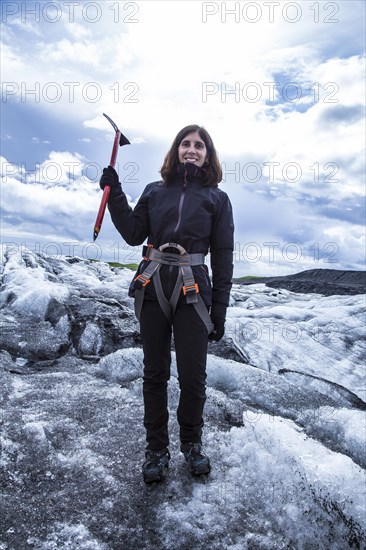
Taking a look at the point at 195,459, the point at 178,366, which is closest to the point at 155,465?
the point at 195,459

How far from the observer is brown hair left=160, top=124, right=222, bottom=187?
4623 mm

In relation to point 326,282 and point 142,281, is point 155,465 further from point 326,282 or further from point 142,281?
point 326,282

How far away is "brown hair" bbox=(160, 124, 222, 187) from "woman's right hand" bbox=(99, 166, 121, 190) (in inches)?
22.6

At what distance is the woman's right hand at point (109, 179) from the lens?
14.5 feet

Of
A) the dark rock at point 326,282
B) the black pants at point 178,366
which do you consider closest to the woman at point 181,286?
the black pants at point 178,366

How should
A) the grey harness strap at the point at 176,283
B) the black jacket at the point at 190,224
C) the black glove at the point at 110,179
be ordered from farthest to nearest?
1. the black glove at the point at 110,179
2. the black jacket at the point at 190,224
3. the grey harness strap at the point at 176,283

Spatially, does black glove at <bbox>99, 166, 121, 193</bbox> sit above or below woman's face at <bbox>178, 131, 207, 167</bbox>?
below

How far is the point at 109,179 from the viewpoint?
14.6 ft

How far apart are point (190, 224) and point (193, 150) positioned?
38.5 inches

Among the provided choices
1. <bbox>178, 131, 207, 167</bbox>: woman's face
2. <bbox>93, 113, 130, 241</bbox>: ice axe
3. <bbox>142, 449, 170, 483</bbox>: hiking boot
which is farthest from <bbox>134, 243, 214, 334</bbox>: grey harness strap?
<bbox>142, 449, 170, 483</bbox>: hiking boot

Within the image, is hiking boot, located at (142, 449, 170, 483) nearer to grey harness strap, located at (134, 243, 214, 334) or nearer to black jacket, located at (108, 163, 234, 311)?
grey harness strap, located at (134, 243, 214, 334)

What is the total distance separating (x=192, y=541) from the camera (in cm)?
338

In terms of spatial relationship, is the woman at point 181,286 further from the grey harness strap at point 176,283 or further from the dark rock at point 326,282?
the dark rock at point 326,282

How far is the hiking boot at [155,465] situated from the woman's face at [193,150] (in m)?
3.33
